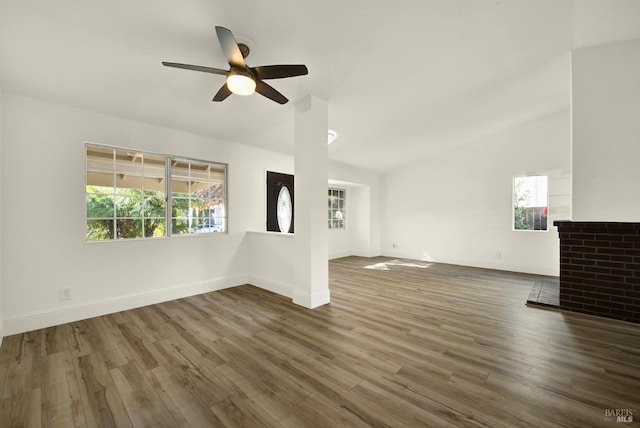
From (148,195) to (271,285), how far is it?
2096mm

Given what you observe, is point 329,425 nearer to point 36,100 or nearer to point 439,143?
point 36,100

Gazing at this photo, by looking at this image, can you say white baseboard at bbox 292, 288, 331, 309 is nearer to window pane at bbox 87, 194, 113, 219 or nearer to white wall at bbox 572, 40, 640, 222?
window pane at bbox 87, 194, 113, 219

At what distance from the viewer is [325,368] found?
1.93 m

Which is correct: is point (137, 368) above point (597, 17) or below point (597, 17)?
below

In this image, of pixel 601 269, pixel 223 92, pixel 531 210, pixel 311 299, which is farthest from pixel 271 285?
pixel 531 210

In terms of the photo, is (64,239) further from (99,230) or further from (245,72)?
(245,72)

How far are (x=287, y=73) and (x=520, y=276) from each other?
→ 5.28 meters

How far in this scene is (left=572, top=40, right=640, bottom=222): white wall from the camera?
2895 millimetres

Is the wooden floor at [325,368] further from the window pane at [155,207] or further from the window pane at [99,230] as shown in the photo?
the window pane at [155,207]

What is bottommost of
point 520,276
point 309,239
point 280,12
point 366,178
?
point 520,276

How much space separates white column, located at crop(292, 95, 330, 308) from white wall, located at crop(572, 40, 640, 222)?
3.09 metres

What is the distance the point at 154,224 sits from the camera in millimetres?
3520

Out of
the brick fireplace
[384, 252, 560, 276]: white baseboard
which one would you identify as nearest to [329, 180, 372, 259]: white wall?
[384, 252, 560, 276]: white baseboard

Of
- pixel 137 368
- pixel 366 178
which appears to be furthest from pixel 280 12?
pixel 366 178
